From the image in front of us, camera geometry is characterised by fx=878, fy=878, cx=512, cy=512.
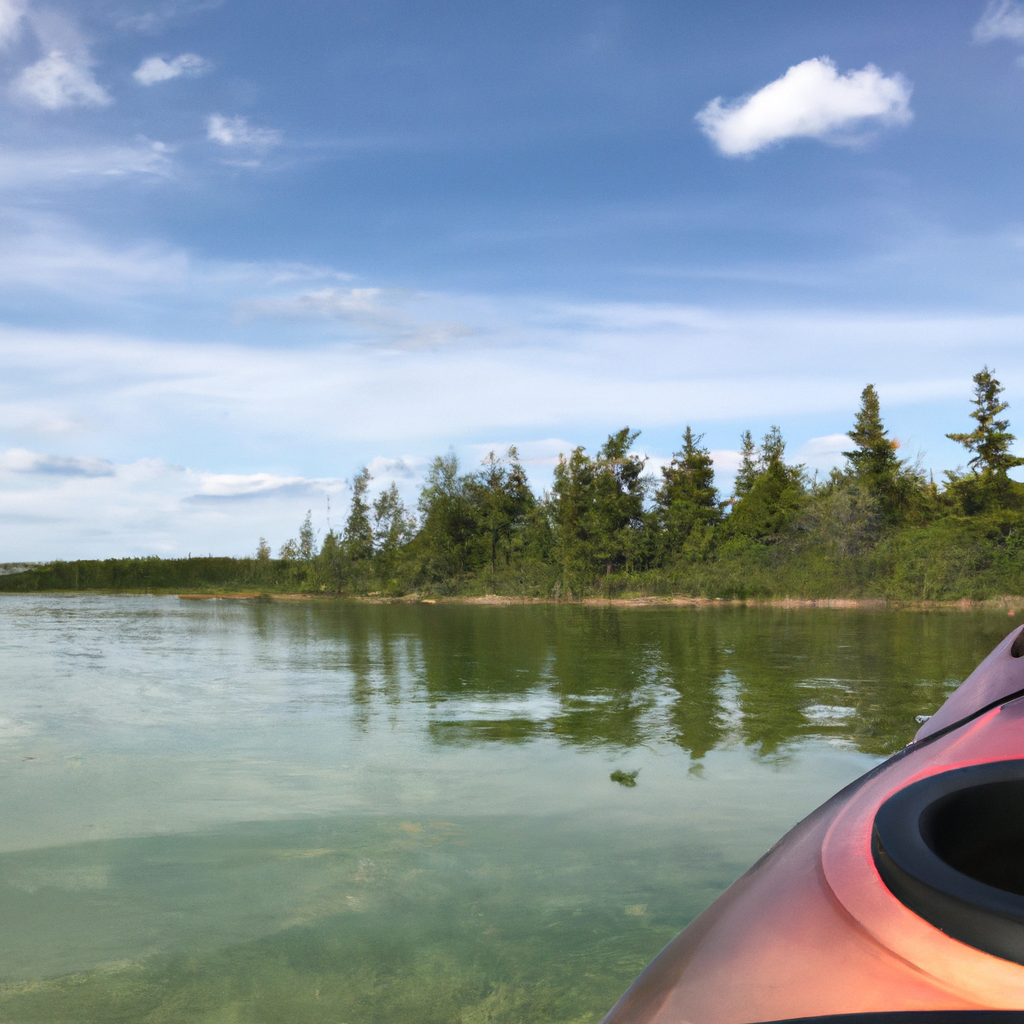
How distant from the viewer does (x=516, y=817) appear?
3334mm

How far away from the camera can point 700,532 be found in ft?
A: 105

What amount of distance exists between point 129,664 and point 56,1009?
23.9 feet

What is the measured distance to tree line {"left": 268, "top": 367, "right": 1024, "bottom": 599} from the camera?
84.1ft

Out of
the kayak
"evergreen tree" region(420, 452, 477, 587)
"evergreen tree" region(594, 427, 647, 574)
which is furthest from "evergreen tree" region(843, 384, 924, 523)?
the kayak

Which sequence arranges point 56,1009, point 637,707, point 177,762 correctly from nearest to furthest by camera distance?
point 56,1009, point 177,762, point 637,707

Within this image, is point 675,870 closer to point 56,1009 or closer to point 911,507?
point 56,1009

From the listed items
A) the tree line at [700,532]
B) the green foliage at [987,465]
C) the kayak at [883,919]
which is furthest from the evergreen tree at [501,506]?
the kayak at [883,919]

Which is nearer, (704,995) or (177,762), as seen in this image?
(704,995)

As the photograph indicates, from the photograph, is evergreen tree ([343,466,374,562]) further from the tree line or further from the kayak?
the kayak

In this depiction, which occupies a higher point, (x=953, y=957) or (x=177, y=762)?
(x=953, y=957)

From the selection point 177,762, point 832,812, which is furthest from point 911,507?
point 832,812

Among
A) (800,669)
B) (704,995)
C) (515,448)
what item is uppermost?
(515,448)

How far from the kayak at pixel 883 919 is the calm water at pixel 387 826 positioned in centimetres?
122

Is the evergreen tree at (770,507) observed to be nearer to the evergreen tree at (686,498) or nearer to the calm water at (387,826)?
the evergreen tree at (686,498)
